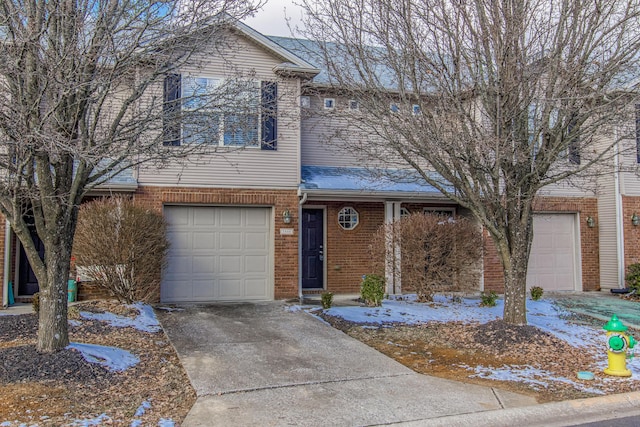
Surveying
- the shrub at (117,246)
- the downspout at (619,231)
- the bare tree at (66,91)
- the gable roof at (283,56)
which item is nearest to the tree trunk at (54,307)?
the bare tree at (66,91)

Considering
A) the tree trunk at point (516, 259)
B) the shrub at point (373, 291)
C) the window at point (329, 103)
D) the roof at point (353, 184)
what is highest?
the window at point (329, 103)

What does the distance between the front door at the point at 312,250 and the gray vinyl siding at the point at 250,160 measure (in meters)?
1.41

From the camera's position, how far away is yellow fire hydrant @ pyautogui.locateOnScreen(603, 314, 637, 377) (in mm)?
5848

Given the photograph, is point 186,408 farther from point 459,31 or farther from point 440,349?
point 459,31

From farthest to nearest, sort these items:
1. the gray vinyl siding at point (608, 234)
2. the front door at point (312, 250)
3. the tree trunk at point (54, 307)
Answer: the gray vinyl siding at point (608, 234) → the front door at point (312, 250) → the tree trunk at point (54, 307)

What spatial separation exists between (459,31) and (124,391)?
20.8ft

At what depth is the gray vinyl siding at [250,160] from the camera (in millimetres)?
10570

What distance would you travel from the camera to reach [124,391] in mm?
5152

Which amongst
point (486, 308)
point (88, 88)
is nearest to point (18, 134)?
point (88, 88)

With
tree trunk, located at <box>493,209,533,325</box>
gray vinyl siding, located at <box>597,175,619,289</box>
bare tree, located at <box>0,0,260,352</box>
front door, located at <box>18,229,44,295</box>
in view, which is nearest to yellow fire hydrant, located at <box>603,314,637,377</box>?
tree trunk, located at <box>493,209,533,325</box>

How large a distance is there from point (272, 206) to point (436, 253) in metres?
3.56

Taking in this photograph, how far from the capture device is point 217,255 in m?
11.0

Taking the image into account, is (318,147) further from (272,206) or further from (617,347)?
(617,347)

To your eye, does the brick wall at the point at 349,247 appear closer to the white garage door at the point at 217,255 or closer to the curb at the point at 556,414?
the white garage door at the point at 217,255
